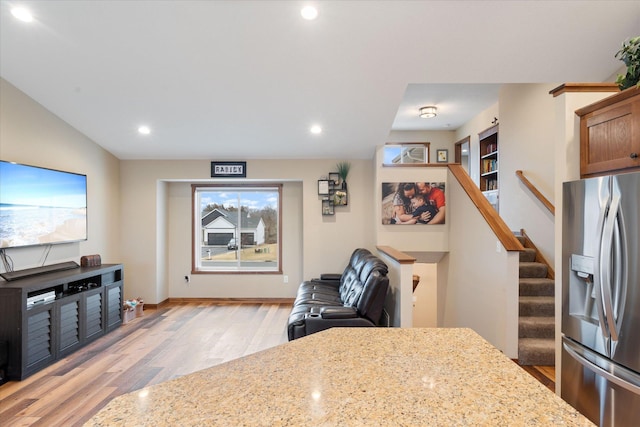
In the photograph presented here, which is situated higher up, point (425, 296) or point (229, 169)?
point (229, 169)

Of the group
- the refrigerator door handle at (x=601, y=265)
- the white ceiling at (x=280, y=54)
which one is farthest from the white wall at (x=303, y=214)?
the refrigerator door handle at (x=601, y=265)

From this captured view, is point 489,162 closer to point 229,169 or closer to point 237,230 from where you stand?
point 229,169

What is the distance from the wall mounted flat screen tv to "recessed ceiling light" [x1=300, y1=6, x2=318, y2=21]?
3219mm

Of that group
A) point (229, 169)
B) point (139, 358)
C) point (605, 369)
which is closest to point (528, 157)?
point (605, 369)

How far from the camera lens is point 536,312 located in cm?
389

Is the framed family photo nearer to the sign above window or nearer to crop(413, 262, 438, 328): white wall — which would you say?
the sign above window

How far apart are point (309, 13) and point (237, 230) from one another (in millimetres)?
4216

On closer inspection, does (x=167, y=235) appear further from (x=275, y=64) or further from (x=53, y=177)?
(x=275, y=64)

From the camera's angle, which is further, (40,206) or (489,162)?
(489,162)

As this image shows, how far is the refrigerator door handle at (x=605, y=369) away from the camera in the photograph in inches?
70.4

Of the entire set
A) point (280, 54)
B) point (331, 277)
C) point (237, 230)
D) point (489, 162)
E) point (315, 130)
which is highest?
point (280, 54)

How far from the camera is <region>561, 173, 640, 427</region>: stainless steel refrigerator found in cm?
179

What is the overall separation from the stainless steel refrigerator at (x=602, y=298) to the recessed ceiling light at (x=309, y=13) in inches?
81.3

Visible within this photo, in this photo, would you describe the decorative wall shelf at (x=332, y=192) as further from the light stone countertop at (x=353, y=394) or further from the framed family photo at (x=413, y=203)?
the light stone countertop at (x=353, y=394)
